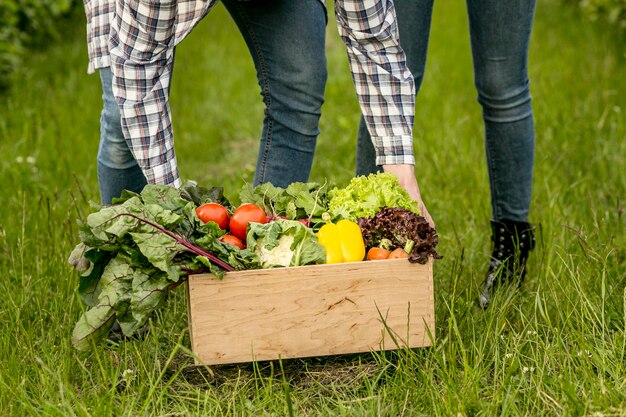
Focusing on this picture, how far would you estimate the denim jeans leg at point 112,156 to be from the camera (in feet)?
9.73

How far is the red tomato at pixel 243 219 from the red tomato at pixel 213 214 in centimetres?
3

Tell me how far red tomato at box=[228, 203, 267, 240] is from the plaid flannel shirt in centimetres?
26

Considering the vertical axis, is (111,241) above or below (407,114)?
below

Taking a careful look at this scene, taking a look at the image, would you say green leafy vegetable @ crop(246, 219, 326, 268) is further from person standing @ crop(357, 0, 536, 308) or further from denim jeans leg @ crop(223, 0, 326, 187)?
person standing @ crop(357, 0, 536, 308)

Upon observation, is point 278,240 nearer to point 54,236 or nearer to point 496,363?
point 496,363

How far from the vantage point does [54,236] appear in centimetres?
351

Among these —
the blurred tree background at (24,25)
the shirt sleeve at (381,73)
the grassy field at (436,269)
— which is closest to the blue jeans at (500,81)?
the grassy field at (436,269)

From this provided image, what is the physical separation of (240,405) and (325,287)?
42cm

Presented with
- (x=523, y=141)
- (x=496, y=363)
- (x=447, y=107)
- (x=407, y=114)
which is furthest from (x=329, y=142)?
(x=496, y=363)

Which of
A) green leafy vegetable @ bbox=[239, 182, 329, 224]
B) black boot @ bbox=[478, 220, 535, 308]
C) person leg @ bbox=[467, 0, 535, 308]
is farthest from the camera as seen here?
black boot @ bbox=[478, 220, 535, 308]

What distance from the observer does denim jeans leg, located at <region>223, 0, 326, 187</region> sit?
2955 mm

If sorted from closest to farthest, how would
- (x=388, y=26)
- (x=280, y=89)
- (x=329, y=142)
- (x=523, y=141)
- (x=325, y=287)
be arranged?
(x=325, y=287) → (x=388, y=26) → (x=280, y=89) → (x=523, y=141) → (x=329, y=142)

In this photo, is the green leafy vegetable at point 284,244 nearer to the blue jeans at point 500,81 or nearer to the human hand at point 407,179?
the human hand at point 407,179

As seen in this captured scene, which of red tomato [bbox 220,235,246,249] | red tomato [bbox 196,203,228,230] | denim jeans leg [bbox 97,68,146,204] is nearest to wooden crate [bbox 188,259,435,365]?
red tomato [bbox 220,235,246,249]
